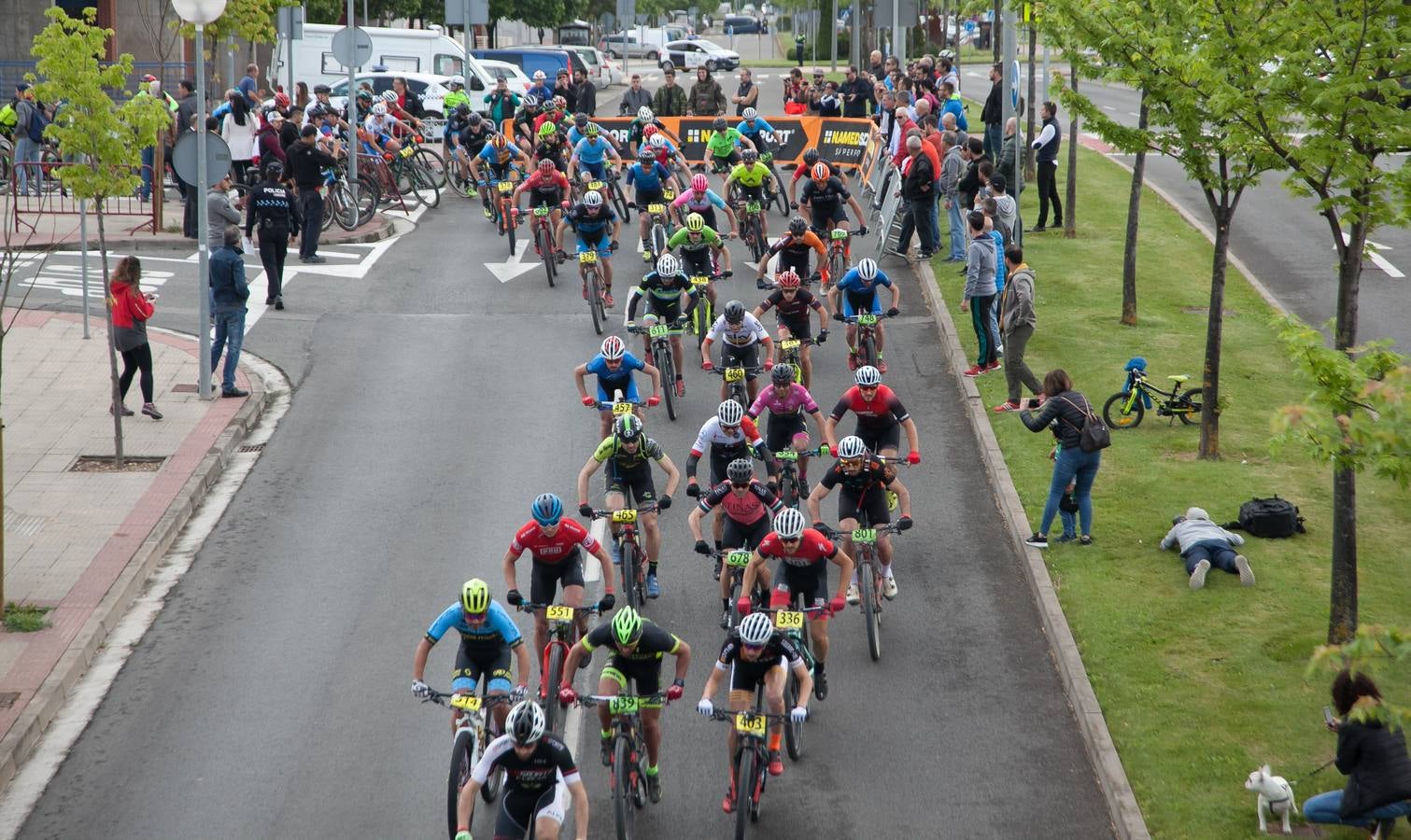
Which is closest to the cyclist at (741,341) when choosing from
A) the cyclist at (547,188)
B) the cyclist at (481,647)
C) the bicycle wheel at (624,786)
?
the cyclist at (481,647)

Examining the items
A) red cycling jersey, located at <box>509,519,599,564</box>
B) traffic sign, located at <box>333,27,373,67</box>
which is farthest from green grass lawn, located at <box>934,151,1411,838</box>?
traffic sign, located at <box>333,27,373,67</box>

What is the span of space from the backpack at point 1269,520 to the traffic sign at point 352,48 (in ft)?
67.3

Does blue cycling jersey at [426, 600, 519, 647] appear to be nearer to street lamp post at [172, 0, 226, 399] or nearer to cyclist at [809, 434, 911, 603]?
cyclist at [809, 434, 911, 603]

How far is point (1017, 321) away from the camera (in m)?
17.5

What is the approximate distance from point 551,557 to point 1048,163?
16560 mm

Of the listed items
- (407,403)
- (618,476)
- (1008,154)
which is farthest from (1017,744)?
(1008,154)

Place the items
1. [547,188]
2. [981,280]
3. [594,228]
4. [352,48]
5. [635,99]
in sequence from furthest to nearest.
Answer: [635,99]
[352,48]
[547,188]
[594,228]
[981,280]

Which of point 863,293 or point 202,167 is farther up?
point 202,167

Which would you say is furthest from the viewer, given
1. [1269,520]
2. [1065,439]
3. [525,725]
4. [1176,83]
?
[1176,83]

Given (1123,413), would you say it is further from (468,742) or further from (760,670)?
(468,742)

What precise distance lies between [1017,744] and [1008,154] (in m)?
16.2

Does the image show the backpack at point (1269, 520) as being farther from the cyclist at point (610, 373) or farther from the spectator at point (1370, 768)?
the cyclist at point (610, 373)

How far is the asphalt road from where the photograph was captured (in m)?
10.3

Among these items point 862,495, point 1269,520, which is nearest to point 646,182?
point 862,495
